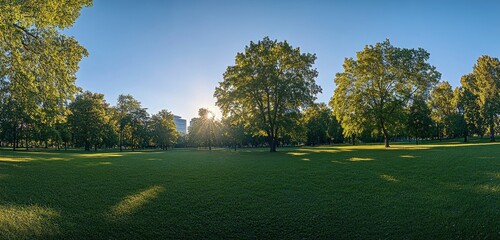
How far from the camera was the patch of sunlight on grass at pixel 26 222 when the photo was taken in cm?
729

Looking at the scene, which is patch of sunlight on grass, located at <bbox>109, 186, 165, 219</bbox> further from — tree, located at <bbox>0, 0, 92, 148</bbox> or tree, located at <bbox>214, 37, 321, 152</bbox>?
tree, located at <bbox>214, 37, 321, 152</bbox>

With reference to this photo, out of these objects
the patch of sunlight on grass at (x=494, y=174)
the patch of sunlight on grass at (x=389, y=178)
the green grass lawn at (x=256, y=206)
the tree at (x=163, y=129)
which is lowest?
the green grass lawn at (x=256, y=206)

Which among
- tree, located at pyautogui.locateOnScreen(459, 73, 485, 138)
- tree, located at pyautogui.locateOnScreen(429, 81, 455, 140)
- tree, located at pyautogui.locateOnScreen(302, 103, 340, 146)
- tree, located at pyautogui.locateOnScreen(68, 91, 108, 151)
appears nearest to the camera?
tree, located at pyautogui.locateOnScreen(459, 73, 485, 138)

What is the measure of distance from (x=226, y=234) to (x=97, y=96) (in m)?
75.2

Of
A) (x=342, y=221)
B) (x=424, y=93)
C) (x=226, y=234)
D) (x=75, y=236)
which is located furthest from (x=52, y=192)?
(x=424, y=93)

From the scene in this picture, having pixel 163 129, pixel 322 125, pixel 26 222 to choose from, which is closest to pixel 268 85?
pixel 26 222

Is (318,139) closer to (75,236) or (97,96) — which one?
(97,96)

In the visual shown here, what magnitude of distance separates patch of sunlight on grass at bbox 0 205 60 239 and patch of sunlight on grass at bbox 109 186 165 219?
1.62 metres

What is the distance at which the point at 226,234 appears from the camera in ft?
25.3

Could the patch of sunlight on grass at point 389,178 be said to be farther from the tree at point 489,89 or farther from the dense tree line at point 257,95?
the tree at point 489,89

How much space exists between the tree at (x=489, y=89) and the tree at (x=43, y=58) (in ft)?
226

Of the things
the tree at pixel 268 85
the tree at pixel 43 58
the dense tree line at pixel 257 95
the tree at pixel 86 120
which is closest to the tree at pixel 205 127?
the dense tree line at pixel 257 95

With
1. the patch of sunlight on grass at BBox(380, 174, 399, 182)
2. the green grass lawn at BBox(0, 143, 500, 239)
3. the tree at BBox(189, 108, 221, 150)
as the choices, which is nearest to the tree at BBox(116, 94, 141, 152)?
the tree at BBox(189, 108, 221, 150)

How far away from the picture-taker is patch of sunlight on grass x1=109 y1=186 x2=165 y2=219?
877 cm
